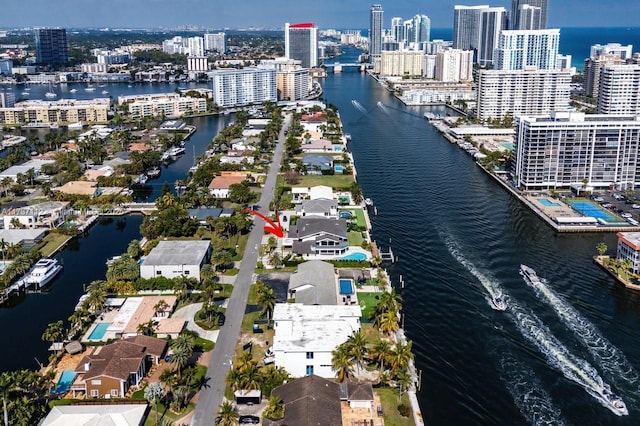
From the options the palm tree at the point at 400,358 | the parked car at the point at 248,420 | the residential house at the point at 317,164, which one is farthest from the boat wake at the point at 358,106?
the parked car at the point at 248,420

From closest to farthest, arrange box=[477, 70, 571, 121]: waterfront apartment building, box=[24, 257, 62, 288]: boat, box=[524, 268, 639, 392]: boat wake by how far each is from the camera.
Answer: box=[524, 268, 639, 392]: boat wake, box=[24, 257, 62, 288]: boat, box=[477, 70, 571, 121]: waterfront apartment building

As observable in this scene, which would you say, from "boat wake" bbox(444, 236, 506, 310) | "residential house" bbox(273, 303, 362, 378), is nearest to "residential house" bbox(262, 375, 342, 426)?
"residential house" bbox(273, 303, 362, 378)

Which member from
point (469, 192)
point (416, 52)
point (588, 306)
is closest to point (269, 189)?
point (469, 192)

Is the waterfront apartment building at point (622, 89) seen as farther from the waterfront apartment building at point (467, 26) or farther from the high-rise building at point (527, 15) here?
the waterfront apartment building at point (467, 26)

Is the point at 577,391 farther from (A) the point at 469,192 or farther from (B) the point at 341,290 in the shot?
(A) the point at 469,192

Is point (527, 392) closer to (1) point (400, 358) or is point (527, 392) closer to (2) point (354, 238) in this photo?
(1) point (400, 358)

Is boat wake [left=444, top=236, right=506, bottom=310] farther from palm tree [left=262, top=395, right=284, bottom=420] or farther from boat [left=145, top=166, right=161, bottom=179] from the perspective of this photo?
boat [left=145, top=166, right=161, bottom=179]
